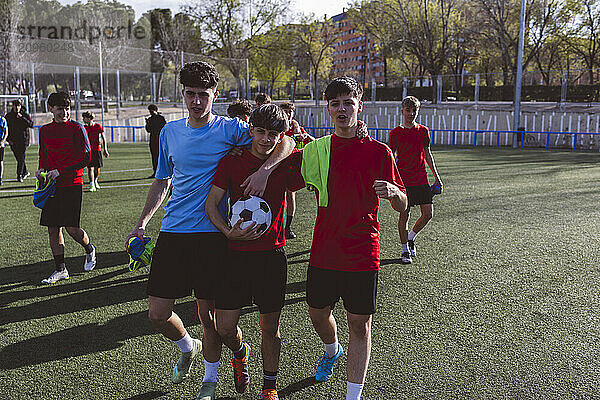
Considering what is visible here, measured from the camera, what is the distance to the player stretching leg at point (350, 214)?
3.04m

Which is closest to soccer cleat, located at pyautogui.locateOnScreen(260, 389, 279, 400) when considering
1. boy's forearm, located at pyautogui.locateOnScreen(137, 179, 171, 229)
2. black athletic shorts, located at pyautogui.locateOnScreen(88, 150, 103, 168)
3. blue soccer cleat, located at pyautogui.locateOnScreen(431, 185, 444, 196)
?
boy's forearm, located at pyautogui.locateOnScreen(137, 179, 171, 229)

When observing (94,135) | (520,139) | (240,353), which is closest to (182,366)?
(240,353)

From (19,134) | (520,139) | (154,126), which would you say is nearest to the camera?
(154,126)

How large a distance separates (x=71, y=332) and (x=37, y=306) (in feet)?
2.79

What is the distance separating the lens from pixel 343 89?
3.03 meters

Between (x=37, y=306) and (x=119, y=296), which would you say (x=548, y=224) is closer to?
(x=119, y=296)

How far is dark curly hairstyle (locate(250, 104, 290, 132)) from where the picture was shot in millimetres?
3029

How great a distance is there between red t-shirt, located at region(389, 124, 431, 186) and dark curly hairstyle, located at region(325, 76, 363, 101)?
11.6 ft

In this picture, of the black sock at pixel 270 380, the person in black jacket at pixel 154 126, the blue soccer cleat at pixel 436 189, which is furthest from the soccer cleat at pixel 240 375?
the person in black jacket at pixel 154 126

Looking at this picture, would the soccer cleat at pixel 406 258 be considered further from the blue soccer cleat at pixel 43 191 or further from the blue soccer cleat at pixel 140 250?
the blue soccer cleat at pixel 43 191

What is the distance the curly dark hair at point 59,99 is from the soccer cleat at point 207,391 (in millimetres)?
3626

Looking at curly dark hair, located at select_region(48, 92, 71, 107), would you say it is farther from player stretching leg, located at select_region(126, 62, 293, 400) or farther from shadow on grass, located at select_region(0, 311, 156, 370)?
player stretching leg, located at select_region(126, 62, 293, 400)

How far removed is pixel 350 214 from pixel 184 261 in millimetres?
1110

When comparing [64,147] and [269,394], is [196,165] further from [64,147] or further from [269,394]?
[64,147]
